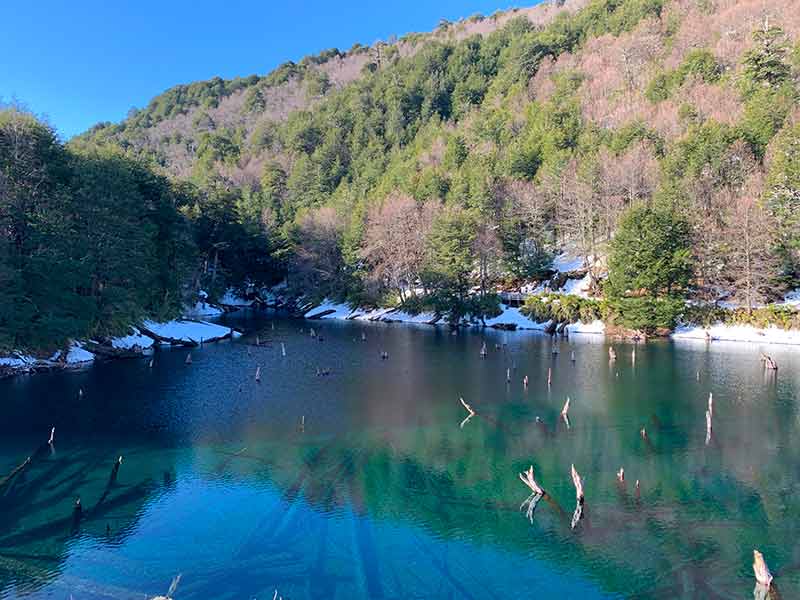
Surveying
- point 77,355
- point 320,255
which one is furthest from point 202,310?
point 77,355

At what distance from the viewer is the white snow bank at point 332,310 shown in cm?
8631

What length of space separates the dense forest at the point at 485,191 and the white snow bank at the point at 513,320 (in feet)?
7.16

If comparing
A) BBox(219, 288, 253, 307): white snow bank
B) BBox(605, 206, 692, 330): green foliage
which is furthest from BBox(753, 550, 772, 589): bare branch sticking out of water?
BBox(219, 288, 253, 307): white snow bank

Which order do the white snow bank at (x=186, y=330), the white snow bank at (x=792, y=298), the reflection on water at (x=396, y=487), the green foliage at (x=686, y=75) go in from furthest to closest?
the green foliage at (x=686, y=75) → the white snow bank at (x=186, y=330) → the white snow bank at (x=792, y=298) → the reflection on water at (x=396, y=487)

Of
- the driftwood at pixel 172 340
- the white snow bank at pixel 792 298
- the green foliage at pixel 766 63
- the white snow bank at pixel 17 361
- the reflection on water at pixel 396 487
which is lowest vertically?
the reflection on water at pixel 396 487

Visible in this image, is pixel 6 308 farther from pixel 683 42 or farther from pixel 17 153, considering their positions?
pixel 683 42

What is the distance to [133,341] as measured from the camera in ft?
165

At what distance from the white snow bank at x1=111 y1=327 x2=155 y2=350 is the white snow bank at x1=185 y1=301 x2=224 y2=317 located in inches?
723

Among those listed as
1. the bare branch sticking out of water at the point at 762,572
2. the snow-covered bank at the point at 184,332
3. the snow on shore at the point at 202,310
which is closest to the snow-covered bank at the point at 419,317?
the snow on shore at the point at 202,310

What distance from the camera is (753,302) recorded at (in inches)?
2192

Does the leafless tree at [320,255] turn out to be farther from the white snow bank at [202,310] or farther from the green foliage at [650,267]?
the green foliage at [650,267]

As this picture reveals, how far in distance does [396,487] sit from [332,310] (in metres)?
69.4

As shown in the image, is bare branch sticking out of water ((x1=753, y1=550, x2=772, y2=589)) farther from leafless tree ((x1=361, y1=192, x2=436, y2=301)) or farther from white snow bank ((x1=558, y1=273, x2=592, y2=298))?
leafless tree ((x1=361, y1=192, x2=436, y2=301))

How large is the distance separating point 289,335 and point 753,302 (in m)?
49.2
